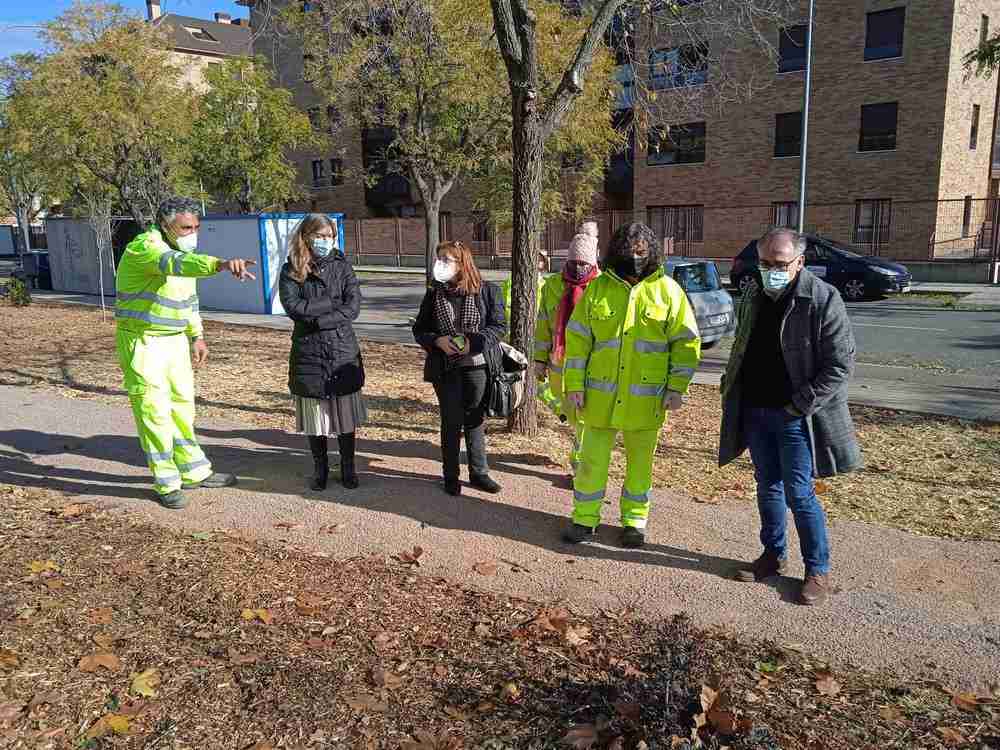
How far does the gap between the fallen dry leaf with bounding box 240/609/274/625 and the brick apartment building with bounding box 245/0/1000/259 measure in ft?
72.7

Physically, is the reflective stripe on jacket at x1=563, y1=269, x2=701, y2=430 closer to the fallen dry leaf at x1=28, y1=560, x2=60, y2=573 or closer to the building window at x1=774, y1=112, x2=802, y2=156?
the fallen dry leaf at x1=28, y1=560, x2=60, y2=573

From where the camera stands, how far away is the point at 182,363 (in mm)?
5285

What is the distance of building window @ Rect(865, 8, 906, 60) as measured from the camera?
2789cm

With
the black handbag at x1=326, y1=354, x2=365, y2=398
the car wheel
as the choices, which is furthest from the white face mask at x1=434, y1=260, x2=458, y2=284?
the car wheel

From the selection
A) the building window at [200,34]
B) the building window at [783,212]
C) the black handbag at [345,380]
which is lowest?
the black handbag at [345,380]

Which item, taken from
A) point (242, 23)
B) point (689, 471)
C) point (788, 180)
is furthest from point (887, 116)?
point (242, 23)

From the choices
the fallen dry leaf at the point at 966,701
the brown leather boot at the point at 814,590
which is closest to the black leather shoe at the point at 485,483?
the brown leather boot at the point at 814,590

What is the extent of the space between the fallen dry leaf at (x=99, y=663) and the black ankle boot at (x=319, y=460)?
7.37 ft

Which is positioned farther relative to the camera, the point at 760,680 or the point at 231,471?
the point at 231,471

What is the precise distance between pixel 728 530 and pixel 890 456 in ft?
7.77

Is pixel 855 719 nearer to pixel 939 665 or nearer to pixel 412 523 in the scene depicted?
pixel 939 665

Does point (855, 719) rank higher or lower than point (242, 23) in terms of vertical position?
lower

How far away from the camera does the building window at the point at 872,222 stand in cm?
2817

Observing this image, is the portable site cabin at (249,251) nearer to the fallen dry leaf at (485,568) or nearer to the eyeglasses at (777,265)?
the fallen dry leaf at (485,568)
